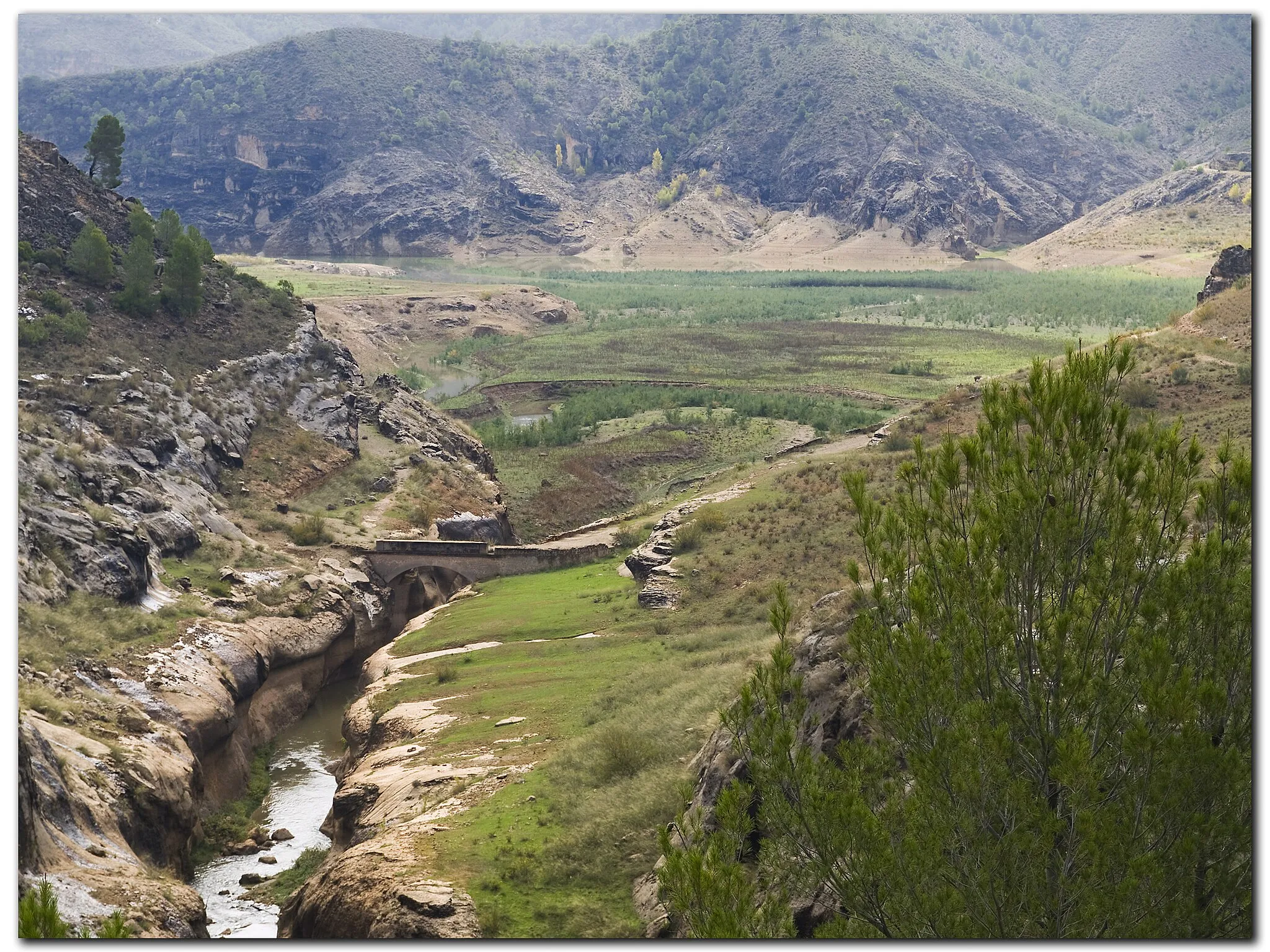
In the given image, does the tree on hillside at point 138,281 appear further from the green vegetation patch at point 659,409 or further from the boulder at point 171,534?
the green vegetation patch at point 659,409

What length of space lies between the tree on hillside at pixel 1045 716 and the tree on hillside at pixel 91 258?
7594 centimetres

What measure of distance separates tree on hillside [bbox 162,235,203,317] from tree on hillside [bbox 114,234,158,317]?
40.8 inches

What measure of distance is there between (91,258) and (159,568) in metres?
32.6

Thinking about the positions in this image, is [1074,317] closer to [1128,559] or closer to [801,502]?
[801,502]

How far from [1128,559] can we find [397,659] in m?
43.2

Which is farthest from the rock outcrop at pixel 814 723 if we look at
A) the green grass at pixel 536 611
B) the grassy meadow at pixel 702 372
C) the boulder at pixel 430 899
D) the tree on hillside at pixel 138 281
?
the tree on hillside at pixel 138 281

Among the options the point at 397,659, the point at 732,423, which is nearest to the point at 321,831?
the point at 397,659

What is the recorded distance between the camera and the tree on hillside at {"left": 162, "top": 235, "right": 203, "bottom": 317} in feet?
285

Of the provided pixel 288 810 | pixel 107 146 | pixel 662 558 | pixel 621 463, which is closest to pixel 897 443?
pixel 662 558

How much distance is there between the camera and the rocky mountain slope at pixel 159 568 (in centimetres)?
3688

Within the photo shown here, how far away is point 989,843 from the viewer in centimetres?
1594

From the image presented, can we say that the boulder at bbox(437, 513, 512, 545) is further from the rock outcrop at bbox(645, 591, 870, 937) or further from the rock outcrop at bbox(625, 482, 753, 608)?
the rock outcrop at bbox(645, 591, 870, 937)

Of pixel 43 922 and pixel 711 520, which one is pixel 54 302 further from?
pixel 43 922

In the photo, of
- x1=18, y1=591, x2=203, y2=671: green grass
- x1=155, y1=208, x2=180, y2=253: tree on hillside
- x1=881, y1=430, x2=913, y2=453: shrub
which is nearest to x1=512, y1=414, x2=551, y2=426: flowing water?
x1=155, y1=208, x2=180, y2=253: tree on hillside
